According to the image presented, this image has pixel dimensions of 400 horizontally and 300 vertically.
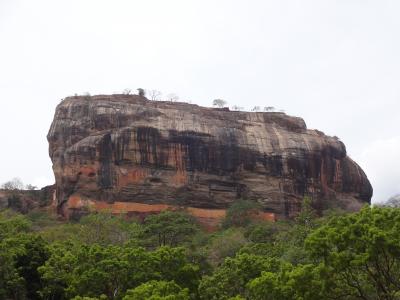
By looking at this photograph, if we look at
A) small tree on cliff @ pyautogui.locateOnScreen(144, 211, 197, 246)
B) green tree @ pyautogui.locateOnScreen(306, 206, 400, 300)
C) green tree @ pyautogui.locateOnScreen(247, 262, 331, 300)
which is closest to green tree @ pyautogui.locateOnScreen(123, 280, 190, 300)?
green tree @ pyautogui.locateOnScreen(247, 262, 331, 300)

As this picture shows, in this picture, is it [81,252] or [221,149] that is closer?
[81,252]

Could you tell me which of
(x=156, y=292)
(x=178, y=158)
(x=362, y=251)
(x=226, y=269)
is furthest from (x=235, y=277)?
(x=178, y=158)

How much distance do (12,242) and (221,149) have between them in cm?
3355

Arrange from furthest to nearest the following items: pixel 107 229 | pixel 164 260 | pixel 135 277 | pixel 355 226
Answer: pixel 107 229 < pixel 164 260 < pixel 135 277 < pixel 355 226

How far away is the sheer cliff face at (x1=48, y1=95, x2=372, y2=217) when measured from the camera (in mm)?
52375

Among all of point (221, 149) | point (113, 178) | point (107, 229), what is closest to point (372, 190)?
point (221, 149)

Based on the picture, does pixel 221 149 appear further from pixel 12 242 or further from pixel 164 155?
pixel 12 242

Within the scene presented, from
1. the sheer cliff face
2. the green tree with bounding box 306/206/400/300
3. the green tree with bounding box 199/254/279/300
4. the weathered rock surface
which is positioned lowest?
the green tree with bounding box 199/254/279/300

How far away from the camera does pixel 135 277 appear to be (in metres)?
20.2

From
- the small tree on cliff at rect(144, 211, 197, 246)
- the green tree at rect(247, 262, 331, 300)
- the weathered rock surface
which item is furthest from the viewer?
the weathered rock surface

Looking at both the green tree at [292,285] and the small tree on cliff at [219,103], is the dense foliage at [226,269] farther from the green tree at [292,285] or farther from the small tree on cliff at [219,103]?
the small tree on cliff at [219,103]

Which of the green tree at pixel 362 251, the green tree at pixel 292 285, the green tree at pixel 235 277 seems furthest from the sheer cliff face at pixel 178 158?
the green tree at pixel 362 251

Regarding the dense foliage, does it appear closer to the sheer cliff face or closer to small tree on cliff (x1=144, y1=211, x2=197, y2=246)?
small tree on cliff (x1=144, y1=211, x2=197, y2=246)

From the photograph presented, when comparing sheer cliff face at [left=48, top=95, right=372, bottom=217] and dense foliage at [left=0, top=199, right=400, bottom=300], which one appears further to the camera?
sheer cliff face at [left=48, top=95, right=372, bottom=217]
